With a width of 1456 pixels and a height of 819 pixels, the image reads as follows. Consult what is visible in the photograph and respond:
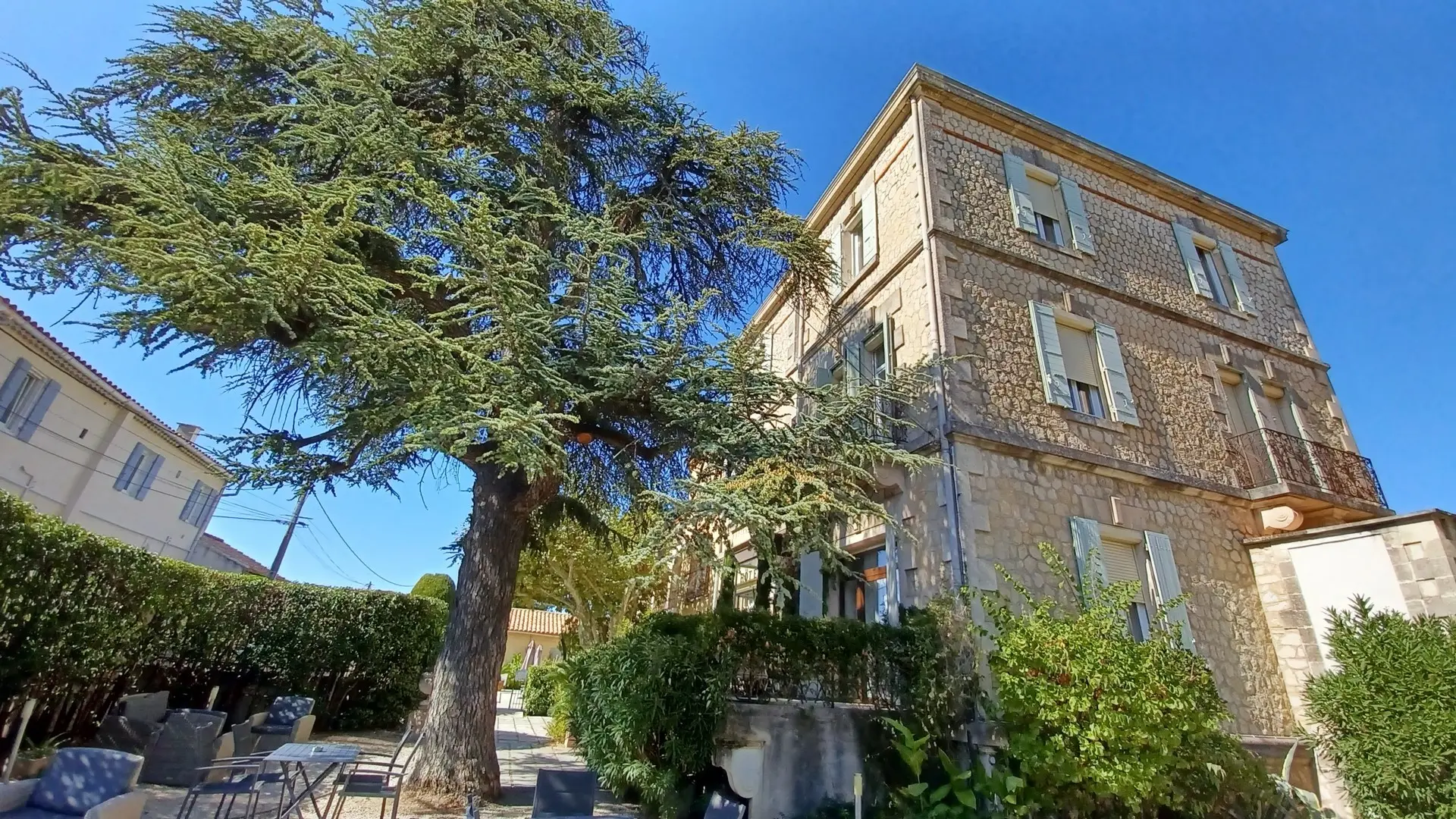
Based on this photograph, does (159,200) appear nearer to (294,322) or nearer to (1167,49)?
(294,322)

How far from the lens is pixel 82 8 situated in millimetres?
7289

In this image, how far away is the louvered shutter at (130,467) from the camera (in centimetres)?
1693

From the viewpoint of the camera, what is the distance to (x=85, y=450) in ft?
51.0

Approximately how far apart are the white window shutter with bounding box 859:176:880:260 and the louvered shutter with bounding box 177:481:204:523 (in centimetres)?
2366

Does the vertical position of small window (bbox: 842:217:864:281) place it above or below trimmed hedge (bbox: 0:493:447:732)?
above

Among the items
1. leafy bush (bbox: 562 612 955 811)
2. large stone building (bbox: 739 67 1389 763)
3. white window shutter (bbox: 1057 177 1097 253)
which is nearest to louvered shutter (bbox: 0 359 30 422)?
leafy bush (bbox: 562 612 955 811)

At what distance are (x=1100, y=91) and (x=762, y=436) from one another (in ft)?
30.7

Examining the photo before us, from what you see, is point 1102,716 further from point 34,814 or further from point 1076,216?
point 1076,216

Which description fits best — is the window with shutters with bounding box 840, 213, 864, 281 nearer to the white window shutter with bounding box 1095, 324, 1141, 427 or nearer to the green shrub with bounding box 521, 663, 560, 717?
the white window shutter with bounding box 1095, 324, 1141, 427

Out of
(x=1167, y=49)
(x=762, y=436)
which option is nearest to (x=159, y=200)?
(x=762, y=436)

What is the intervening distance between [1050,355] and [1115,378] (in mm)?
1252

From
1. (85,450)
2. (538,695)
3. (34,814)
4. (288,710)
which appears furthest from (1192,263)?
(85,450)

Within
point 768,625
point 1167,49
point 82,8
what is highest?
point 1167,49

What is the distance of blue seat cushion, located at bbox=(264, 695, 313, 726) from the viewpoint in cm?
828
